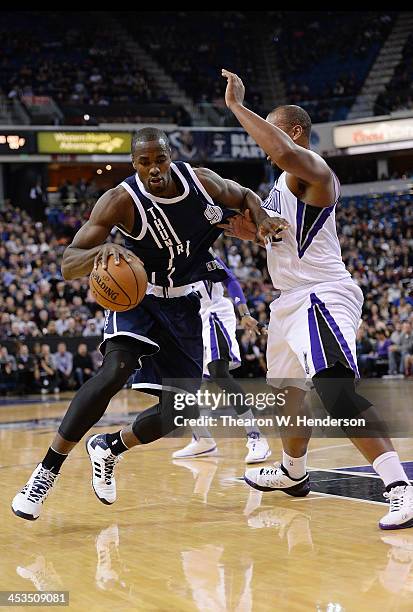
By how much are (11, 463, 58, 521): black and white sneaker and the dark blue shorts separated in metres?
0.73

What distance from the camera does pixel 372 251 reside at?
22031mm

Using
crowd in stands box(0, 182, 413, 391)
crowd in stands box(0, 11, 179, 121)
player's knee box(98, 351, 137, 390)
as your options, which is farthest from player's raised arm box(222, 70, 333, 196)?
crowd in stands box(0, 11, 179, 121)

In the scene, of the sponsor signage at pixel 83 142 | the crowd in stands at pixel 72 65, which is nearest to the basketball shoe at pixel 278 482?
the sponsor signage at pixel 83 142

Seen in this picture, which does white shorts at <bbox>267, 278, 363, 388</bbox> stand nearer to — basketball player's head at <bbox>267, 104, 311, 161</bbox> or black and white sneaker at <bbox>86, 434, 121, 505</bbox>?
basketball player's head at <bbox>267, 104, 311, 161</bbox>

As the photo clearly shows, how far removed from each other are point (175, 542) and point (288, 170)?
1824mm

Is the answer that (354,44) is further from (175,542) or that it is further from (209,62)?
(175,542)

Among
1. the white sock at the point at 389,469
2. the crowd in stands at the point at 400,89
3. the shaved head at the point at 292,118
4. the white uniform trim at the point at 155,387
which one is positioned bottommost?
the white sock at the point at 389,469

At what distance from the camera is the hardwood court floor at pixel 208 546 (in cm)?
333

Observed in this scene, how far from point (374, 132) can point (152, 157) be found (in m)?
21.5

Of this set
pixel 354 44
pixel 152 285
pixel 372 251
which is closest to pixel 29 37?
pixel 354 44

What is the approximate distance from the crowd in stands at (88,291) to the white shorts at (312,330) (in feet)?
37.6

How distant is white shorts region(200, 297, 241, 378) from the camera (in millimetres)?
7582

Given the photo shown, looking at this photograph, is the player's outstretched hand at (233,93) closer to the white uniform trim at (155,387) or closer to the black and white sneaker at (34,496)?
the white uniform trim at (155,387)

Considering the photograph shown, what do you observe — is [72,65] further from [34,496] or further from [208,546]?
[208,546]
